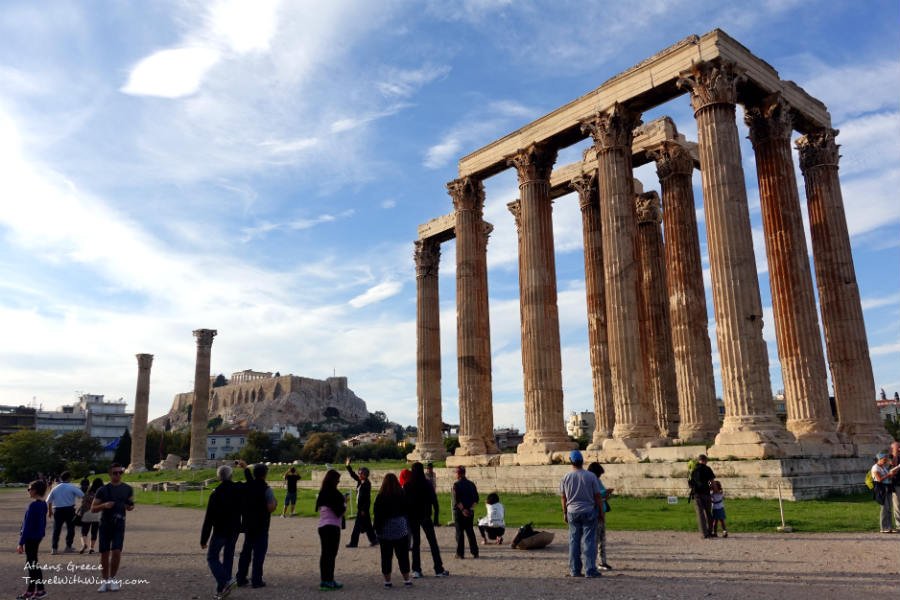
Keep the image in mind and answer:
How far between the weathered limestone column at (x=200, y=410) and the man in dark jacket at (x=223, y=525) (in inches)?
2607

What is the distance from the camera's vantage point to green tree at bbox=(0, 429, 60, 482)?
99.5m

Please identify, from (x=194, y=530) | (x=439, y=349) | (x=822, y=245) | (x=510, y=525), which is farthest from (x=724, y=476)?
(x=439, y=349)

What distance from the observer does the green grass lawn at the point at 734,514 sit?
15.4m

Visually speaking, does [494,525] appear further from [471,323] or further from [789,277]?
[471,323]

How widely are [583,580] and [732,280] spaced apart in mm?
15121

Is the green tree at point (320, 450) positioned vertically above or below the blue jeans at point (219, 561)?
above

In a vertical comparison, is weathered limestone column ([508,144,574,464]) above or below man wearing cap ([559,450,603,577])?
above

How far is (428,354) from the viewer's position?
40812 millimetres

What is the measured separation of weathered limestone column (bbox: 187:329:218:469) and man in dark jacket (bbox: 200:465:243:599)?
66.2 m

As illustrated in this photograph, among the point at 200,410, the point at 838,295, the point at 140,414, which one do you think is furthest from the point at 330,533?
the point at 140,414

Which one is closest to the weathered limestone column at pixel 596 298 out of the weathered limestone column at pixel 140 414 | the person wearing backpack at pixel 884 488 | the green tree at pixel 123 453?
the person wearing backpack at pixel 884 488

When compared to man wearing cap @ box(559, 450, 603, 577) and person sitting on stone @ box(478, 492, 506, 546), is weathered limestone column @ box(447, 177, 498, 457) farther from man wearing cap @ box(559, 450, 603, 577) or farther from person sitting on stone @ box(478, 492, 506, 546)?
man wearing cap @ box(559, 450, 603, 577)

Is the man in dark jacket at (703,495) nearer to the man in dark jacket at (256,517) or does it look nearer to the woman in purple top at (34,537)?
the man in dark jacket at (256,517)

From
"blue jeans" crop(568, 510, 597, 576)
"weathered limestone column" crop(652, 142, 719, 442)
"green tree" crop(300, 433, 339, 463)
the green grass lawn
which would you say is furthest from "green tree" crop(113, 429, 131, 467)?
"blue jeans" crop(568, 510, 597, 576)
